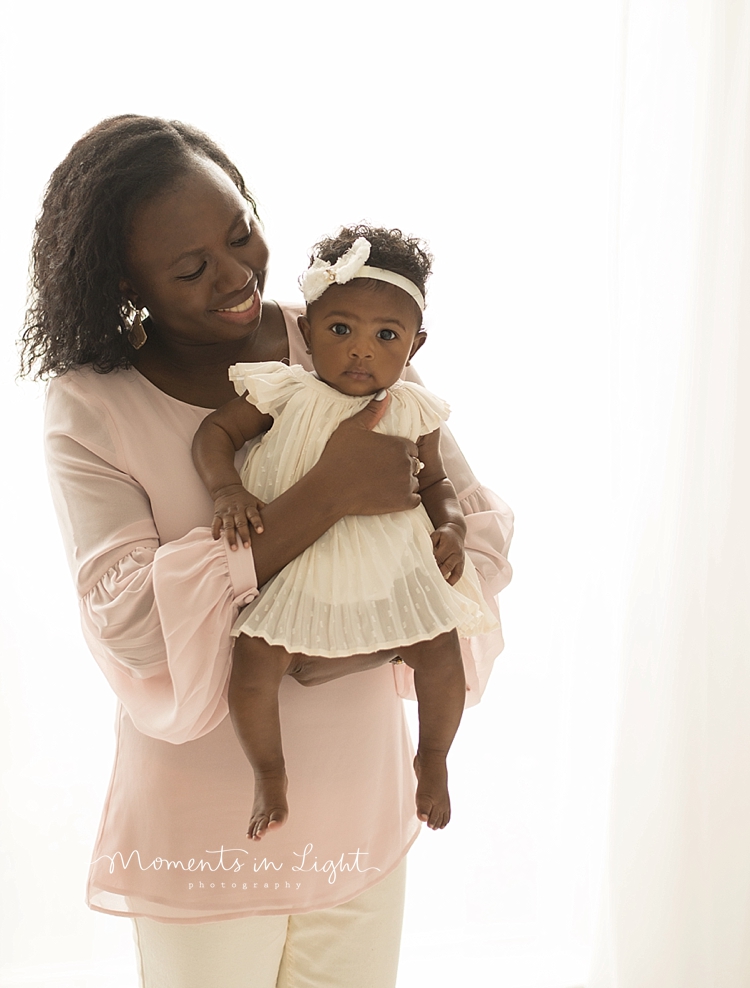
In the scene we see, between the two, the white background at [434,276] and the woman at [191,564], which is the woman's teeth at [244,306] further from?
the white background at [434,276]

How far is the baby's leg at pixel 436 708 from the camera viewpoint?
4.12 feet

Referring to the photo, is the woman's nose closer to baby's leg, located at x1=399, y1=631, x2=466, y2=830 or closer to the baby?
the baby

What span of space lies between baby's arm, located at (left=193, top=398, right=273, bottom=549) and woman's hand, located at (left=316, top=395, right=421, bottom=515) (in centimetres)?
11

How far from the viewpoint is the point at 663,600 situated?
1.98m

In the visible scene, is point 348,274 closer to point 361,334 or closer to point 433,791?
point 361,334

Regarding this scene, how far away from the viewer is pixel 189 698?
3.87 ft

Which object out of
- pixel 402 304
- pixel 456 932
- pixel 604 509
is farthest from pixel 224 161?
pixel 456 932

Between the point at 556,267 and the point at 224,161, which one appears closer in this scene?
the point at 224,161

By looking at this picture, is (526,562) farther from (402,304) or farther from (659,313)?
(402,304)

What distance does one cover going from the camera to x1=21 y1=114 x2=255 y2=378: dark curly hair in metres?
1.28

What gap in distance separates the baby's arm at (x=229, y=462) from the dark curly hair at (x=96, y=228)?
185 millimetres

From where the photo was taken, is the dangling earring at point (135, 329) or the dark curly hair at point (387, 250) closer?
the dark curly hair at point (387, 250)

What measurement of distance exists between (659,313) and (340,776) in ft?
3.70

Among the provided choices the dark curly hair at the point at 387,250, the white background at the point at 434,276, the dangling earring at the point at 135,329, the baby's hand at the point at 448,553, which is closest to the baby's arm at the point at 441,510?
the baby's hand at the point at 448,553
